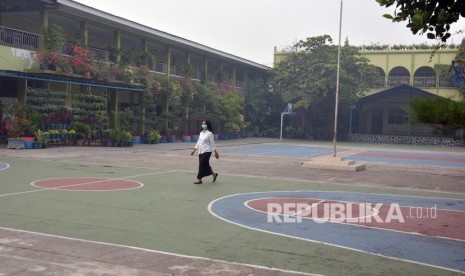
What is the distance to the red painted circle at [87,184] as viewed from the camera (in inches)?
452

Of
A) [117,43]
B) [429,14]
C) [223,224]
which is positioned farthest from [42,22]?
[429,14]

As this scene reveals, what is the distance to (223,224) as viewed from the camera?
812 cm

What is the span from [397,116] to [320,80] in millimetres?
10108

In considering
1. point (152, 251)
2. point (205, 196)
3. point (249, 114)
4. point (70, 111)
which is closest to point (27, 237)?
point (152, 251)

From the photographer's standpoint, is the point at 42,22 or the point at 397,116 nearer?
the point at 42,22

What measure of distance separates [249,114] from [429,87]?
16672 millimetres

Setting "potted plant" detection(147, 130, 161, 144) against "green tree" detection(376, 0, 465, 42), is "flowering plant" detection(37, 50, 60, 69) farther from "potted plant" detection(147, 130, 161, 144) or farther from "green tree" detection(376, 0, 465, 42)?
"green tree" detection(376, 0, 465, 42)

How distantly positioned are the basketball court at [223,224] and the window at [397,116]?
31605 millimetres

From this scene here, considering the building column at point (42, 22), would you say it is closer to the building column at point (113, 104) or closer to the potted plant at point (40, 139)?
the potted plant at point (40, 139)

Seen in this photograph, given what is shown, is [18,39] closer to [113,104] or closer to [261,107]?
[113,104]

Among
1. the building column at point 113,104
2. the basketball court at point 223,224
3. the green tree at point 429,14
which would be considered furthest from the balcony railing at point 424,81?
the green tree at point 429,14

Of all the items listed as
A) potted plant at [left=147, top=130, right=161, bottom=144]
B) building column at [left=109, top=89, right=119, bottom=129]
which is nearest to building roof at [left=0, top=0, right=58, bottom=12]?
building column at [left=109, top=89, right=119, bottom=129]

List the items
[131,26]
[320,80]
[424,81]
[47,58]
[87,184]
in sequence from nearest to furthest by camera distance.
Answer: [87,184] → [47,58] → [131,26] → [320,80] → [424,81]

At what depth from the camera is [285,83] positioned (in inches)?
1746
